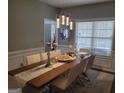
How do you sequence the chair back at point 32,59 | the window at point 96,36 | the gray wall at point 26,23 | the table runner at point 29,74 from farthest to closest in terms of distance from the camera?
the window at point 96,36, the gray wall at point 26,23, the chair back at point 32,59, the table runner at point 29,74

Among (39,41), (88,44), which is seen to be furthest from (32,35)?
(88,44)

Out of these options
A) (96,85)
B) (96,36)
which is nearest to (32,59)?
(96,85)

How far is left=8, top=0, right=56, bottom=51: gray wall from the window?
5.14ft

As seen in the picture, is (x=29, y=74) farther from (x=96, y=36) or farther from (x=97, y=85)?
(x=96, y=36)

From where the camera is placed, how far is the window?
494cm

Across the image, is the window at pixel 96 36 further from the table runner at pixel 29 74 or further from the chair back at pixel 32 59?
the table runner at pixel 29 74

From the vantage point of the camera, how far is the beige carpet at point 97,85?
10.5 ft

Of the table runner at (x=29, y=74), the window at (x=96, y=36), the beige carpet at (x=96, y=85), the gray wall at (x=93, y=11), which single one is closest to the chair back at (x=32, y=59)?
the table runner at (x=29, y=74)

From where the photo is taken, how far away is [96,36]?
523 centimetres

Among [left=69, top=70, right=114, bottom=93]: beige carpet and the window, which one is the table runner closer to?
[left=69, top=70, right=114, bottom=93]: beige carpet

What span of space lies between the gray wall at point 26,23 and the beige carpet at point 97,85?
6.98 feet

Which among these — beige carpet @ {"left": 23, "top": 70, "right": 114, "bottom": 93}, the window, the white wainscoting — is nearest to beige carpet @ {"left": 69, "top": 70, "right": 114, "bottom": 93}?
beige carpet @ {"left": 23, "top": 70, "right": 114, "bottom": 93}

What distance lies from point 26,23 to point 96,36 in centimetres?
272
